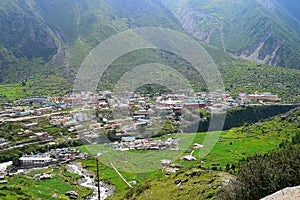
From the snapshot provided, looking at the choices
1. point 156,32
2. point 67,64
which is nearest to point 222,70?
point 156,32

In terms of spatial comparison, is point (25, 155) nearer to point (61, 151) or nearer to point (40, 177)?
point (61, 151)

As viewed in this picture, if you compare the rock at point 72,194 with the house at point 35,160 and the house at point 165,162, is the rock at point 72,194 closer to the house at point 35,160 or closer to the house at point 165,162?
the house at point 35,160

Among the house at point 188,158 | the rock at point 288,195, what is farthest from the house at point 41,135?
the rock at point 288,195

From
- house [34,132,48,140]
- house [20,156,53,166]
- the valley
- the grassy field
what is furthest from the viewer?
house [34,132,48,140]

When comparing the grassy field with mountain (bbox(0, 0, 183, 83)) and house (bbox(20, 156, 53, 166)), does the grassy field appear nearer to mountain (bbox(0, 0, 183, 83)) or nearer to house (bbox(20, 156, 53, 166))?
house (bbox(20, 156, 53, 166))

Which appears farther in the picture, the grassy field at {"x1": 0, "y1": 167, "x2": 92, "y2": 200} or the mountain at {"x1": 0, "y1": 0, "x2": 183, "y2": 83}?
the mountain at {"x1": 0, "y1": 0, "x2": 183, "y2": 83}

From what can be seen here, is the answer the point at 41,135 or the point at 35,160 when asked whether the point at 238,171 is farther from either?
the point at 41,135

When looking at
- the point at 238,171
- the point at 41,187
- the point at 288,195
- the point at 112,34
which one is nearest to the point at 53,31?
the point at 112,34

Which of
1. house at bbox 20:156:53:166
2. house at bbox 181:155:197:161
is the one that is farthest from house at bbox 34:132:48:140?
house at bbox 181:155:197:161
